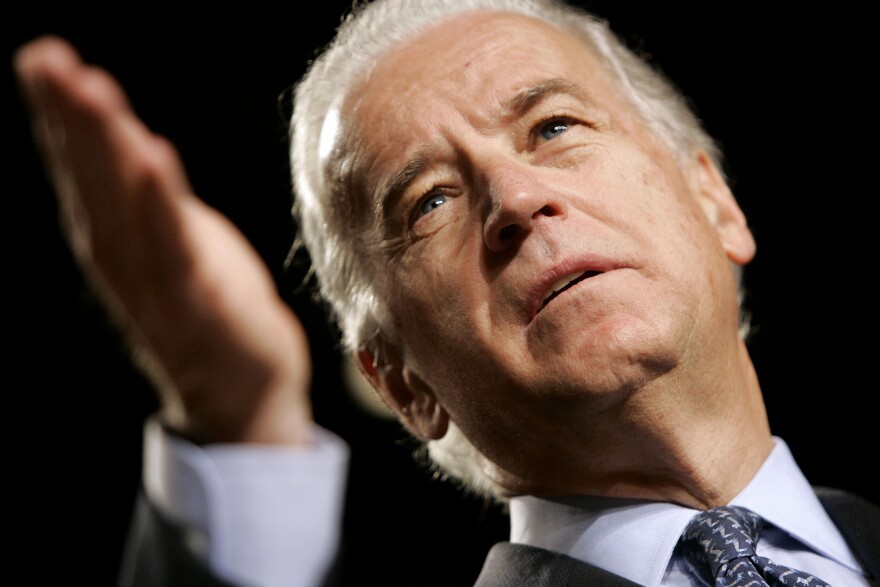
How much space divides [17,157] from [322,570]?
→ 1.58 metres

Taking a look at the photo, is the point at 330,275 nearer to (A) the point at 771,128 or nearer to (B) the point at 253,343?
(B) the point at 253,343

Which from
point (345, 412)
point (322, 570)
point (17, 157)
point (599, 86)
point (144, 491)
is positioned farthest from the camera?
point (345, 412)

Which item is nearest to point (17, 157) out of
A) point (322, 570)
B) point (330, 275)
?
point (330, 275)

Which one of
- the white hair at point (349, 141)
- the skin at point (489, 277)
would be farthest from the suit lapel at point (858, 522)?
the white hair at point (349, 141)

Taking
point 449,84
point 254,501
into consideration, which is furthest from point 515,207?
point 254,501

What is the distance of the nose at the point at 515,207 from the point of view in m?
1.51

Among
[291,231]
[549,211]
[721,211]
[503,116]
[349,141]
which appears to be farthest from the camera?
[291,231]

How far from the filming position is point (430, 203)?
1.70 metres

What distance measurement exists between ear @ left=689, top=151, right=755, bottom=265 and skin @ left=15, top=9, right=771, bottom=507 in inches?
5.3

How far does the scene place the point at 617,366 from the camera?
1437mm

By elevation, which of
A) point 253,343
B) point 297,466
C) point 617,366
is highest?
point 617,366

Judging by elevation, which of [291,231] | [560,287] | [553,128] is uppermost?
[553,128]

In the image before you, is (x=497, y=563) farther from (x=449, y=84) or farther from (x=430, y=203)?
(x=449, y=84)

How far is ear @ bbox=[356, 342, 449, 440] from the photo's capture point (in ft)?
5.98
